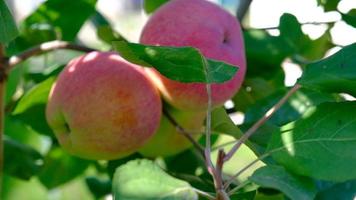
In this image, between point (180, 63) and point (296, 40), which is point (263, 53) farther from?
point (180, 63)

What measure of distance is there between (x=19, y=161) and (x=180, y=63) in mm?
610

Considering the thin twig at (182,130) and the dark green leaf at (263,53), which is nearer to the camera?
the thin twig at (182,130)

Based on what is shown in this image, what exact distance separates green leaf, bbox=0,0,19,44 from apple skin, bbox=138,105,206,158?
0.32 m

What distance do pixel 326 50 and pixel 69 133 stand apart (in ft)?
2.00

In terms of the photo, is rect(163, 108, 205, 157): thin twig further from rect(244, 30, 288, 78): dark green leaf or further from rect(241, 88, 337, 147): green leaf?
rect(244, 30, 288, 78): dark green leaf

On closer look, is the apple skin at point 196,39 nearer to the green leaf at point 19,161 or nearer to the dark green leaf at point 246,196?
the dark green leaf at point 246,196

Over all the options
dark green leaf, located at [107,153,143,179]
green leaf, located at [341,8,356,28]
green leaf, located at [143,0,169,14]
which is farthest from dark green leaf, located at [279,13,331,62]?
dark green leaf, located at [107,153,143,179]

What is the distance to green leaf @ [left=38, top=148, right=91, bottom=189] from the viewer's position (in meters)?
1.46

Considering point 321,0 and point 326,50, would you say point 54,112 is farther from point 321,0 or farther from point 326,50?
point 326,50

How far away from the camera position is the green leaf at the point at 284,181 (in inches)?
32.5

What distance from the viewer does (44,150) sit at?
63.6 inches

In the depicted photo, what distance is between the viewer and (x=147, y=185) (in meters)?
0.83

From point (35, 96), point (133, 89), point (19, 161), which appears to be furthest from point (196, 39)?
point (19, 161)

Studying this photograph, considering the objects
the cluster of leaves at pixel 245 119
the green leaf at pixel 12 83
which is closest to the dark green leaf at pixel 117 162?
the cluster of leaves at pixel 245 119
